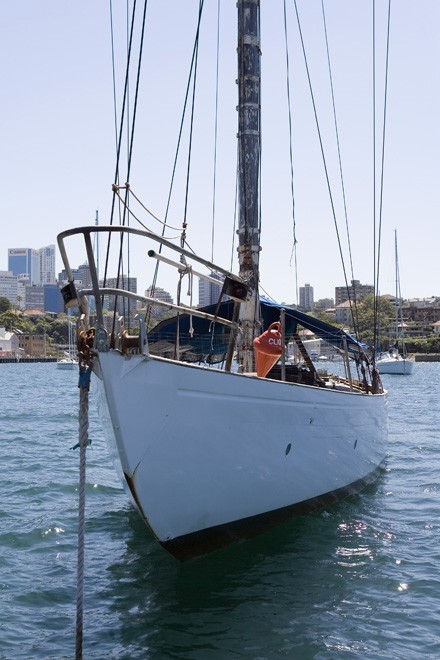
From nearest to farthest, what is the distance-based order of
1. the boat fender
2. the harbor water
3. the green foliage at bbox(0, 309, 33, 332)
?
the harbor water < the boat fender < the green foliage at bbox(0, 309, 33, 332)

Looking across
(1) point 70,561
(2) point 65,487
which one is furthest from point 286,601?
(2) point 65,487

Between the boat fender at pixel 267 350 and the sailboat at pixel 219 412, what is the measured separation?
0.01 m

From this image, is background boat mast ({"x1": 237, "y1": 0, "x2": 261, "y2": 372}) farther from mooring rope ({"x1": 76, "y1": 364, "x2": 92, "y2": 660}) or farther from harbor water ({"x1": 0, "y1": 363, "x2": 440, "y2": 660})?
mooring rope ({"x1": 76, "y1": 364, "x2": 92, "y2": 660})

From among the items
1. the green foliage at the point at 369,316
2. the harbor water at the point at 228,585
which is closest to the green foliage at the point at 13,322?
the green foliage at the point at 369,316

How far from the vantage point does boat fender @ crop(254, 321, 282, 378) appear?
391 inches

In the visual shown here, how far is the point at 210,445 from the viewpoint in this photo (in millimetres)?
7930

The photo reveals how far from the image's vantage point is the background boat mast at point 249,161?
1131cm

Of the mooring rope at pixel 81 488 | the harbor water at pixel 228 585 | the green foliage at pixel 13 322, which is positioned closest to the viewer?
the mooring rope at pixel 81 488

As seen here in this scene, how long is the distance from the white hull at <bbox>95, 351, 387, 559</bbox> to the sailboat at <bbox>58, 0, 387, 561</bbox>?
0.01 meters

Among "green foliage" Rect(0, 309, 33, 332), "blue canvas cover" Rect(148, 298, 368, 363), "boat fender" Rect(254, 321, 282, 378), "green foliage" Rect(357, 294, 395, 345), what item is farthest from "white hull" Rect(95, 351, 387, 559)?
"green foliage" Rect(0, 309, 33, 332)

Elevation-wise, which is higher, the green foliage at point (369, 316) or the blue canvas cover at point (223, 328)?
the green foliage at point (369, 316)

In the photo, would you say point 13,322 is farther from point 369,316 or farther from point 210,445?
point 210,445

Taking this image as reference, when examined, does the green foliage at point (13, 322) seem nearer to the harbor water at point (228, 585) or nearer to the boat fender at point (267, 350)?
the harbor water at point (228, 585)

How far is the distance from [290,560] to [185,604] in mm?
1804
